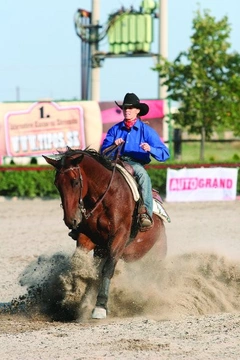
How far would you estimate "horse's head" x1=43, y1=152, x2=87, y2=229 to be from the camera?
8.20 metres

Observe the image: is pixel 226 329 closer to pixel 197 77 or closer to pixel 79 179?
pixel 79 179

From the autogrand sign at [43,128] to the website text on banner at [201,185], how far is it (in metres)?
4.04

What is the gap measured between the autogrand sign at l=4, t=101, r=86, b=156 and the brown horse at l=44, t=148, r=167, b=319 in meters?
15.6

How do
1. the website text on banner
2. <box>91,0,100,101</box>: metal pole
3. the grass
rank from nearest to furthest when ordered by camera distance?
the website text on banner
<box>91,0,100,101</box>: metal pole
the grass

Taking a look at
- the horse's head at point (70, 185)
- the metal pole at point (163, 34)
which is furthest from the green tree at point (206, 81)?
the horse's head at point (70, 185)

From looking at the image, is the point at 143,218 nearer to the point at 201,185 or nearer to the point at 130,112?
the point at 130,112

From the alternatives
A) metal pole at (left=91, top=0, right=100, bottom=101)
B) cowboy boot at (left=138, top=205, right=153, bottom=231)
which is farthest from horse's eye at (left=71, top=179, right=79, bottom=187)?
metal pole at (left=91, top=0, right=100, bottom=101)

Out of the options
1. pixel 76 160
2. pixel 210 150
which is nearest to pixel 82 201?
pixel 76 160

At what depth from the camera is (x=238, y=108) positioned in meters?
27.8

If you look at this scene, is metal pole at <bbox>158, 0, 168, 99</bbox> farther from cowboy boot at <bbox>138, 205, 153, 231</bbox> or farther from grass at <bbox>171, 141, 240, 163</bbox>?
cowboy boot at <bbox>138, 205, 153, 231</bbox>

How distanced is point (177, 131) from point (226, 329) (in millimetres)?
19252

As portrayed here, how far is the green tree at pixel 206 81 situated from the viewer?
91.6 ft

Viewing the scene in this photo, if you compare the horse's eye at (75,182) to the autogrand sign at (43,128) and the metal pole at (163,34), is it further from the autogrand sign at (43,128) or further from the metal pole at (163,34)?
the metal pole at (163,34)

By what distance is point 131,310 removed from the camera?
29.8 feet
